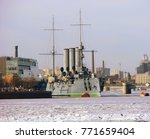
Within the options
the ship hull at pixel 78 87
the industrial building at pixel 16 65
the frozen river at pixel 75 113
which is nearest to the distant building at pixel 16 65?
the industrial building at pixel 16 65

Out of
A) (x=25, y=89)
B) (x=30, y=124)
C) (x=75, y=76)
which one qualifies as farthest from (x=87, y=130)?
(x=75, y=76)

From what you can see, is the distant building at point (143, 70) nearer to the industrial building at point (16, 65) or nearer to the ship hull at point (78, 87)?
Answer: the industrial building at point (16, 65)

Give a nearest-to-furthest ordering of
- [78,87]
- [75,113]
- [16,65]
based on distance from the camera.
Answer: [75,113] → [16,65] → [78,87]

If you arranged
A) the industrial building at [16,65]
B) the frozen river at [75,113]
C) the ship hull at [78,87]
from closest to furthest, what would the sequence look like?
the frozen river at [75,113] → the industrial building at [16,65] → the ship hull at [78,87]

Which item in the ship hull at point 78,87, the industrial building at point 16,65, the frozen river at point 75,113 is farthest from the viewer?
the ship hull at point 78,87

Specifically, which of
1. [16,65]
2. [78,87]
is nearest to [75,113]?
[16,65]

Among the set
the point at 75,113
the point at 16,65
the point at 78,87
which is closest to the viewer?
the point at 75,113

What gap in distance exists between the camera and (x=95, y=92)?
2081 cm

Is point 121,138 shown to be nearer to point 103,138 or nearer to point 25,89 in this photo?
point 103,138

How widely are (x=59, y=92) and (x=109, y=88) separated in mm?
3772

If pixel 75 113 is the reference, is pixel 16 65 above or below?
above

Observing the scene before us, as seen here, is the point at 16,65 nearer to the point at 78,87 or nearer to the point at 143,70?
the point at 143,70

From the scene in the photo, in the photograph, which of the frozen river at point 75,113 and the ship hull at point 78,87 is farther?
the ship hull at point 78,87

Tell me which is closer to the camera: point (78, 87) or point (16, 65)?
point (16, 65)
